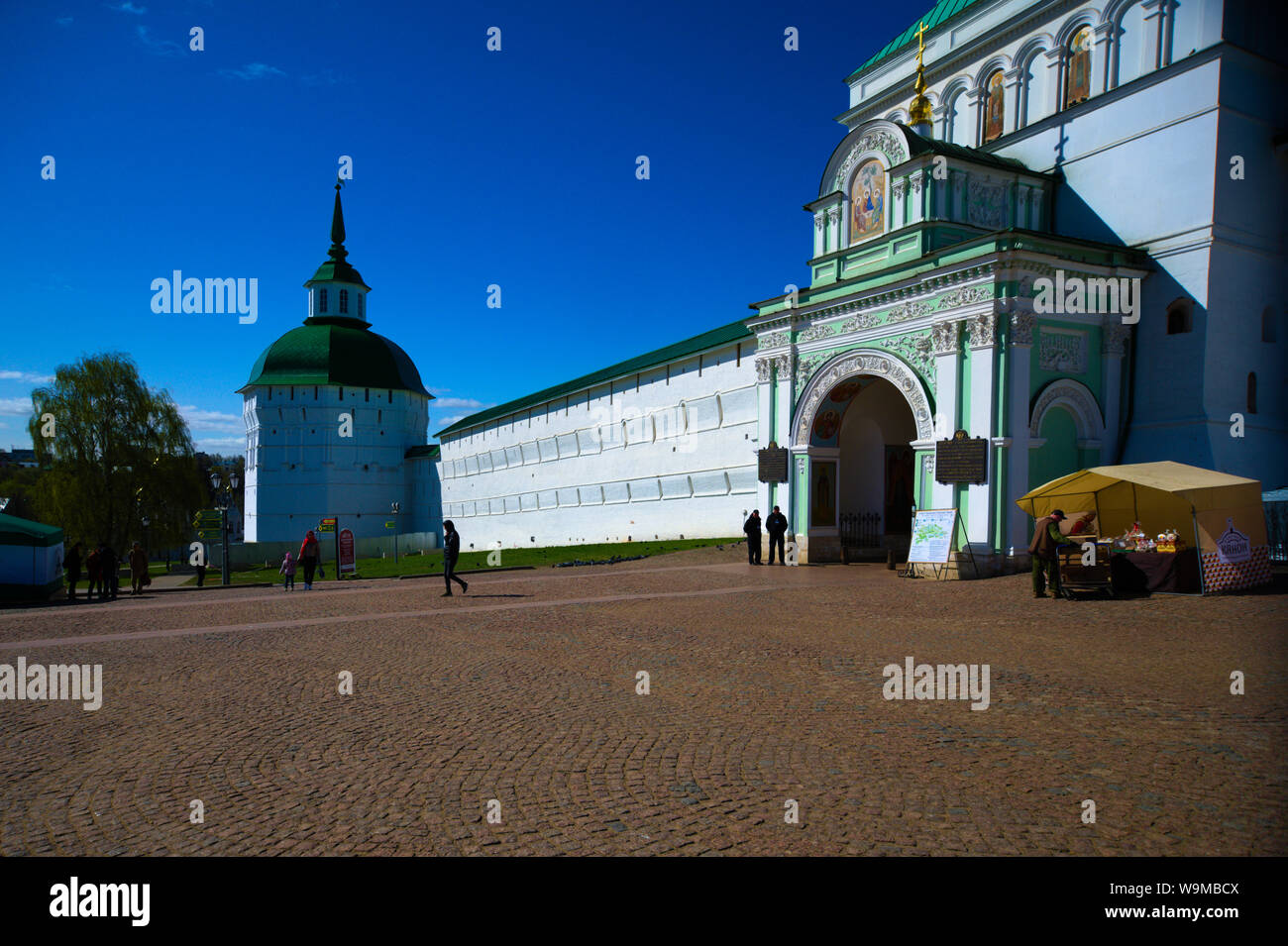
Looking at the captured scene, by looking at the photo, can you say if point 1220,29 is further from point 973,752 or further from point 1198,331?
point 973,752

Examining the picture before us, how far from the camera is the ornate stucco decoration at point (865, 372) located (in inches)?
754

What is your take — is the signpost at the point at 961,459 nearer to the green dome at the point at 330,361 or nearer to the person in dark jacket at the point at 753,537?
the person in dark jacket at the point at 753,537

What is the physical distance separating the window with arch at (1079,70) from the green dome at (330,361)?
171ft

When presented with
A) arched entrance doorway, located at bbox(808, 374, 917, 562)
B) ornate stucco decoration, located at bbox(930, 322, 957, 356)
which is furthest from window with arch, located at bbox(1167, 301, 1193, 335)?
arched entrance doorway, located at bbox(808, 374, 917, 562)

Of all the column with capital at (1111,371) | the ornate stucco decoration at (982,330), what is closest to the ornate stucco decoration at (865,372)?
the ornate stucco decoration at (982,330)

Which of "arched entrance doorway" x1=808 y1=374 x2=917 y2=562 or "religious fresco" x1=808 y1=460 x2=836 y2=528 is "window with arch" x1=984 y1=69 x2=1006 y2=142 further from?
"religious fresco" x1=808 y1=460 x2=836 y2=528

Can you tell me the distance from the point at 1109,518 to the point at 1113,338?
245 inches

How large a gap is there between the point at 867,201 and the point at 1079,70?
7.27 meters

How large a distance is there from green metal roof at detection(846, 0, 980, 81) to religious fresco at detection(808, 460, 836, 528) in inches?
622

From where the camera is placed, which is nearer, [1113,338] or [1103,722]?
[1103,722]

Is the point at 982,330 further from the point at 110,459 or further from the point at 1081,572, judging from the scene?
the point at 110,459

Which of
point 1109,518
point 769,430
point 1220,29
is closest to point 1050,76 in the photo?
point 1220,29

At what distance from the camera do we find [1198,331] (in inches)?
719

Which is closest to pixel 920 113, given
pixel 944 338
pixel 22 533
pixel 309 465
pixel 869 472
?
pixel 944 338
